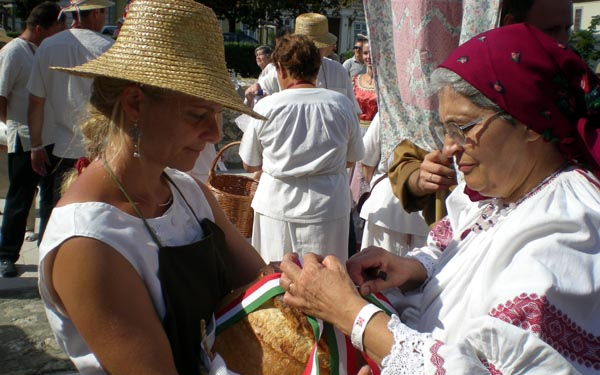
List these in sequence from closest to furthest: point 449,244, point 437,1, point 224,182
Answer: point 449,244 < point 437,1 < point 224,182

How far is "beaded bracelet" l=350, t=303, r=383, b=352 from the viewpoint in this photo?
165 centimetres

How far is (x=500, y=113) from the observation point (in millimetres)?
1681

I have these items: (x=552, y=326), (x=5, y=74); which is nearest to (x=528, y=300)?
(x=552, y=326)

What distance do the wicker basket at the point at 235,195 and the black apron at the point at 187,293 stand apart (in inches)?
113

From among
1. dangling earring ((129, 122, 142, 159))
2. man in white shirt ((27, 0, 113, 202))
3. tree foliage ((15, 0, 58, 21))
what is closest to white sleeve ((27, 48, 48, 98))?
man in white shirt ((27, 0, 113, 202))

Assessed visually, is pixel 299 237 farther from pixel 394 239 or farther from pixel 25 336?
pixel 25 336

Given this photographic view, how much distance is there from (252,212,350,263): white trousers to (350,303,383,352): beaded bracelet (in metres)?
2.79

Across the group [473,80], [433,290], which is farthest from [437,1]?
[433,290]

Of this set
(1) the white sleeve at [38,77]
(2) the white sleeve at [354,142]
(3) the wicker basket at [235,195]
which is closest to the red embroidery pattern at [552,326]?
(2) the white sleeve at [354,142]

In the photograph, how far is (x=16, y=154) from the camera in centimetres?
523

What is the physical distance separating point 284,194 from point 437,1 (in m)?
2.26

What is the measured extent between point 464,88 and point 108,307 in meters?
1.10

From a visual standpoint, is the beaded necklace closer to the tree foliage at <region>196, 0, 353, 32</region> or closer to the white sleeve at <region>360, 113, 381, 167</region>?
the white sleeve at <region>360, 113, 381, 167</region>

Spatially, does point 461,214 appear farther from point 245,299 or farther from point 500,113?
point 245,299
